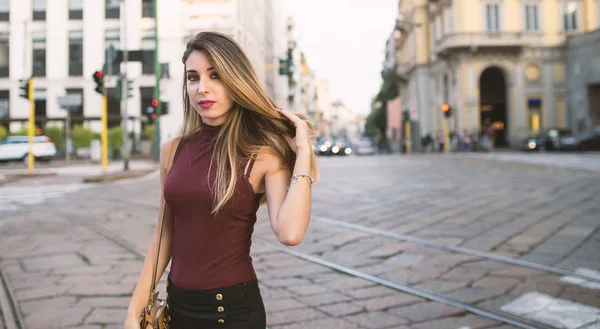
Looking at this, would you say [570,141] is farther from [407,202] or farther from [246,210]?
[246,210]

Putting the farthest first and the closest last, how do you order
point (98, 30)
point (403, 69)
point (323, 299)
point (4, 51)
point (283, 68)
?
point (403, 69) → point (283, 68) → point (98, 30) → point (4, 51) → point (323, 299)

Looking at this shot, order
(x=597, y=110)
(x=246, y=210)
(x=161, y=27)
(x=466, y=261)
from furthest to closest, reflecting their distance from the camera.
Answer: (x=597, y=110)
(x=161, y=27)
(x=466, y=261)
(x=246, y=210)

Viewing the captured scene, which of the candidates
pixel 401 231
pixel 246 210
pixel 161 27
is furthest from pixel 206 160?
pixel 161 27

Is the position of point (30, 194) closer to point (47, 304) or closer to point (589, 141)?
point (47, 304)

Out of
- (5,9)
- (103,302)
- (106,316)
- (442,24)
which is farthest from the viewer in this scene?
(442,24)

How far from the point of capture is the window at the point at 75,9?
532 centimetres

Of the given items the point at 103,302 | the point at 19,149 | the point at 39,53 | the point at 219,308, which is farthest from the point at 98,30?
the point at 19,149

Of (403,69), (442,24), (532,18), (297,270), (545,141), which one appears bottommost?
(297,270)

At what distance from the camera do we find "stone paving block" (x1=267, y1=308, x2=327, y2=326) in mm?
2699

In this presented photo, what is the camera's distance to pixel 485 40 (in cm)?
2925

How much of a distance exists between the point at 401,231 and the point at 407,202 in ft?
6.97

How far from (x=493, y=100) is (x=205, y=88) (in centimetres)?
3679

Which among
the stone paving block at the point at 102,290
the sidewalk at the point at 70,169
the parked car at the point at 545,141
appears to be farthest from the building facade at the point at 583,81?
the stone paving block at the point at 102,290

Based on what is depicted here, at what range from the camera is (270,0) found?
492 inches
